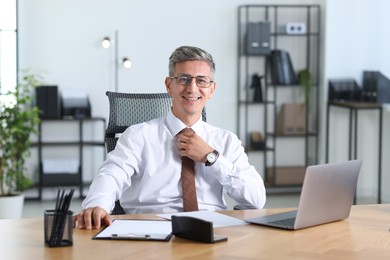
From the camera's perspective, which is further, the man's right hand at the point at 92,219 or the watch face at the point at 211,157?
the watch face at the point at 211,157

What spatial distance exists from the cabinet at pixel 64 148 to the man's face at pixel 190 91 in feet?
12.1

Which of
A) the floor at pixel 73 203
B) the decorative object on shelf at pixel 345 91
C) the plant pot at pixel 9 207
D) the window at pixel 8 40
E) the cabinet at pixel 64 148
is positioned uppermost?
the window at pixel 8 40

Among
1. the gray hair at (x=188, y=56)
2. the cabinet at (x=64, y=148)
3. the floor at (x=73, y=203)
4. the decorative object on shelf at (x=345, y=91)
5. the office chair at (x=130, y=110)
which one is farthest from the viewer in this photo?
the decorative object on shelf at (x=345, y=91)

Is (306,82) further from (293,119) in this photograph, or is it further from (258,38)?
(258,38)

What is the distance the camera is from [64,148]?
7070mm

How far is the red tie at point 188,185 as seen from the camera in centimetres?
302

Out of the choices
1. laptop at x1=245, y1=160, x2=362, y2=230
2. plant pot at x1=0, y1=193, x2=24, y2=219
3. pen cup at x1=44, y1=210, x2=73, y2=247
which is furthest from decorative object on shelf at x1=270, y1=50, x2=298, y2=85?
pen cup at x1=44, y1=210, x2=73, y2=247

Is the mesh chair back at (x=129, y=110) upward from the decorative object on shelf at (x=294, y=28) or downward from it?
downward

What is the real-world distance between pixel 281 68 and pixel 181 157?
432 cm

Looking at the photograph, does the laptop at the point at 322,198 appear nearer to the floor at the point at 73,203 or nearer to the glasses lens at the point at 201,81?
the glasses lens at the point at 201,81

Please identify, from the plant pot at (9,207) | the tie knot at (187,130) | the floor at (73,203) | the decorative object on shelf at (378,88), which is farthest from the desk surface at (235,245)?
the decorative object on shelf at (378,88)

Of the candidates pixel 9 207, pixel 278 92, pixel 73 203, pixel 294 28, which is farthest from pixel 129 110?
pixel 278 92

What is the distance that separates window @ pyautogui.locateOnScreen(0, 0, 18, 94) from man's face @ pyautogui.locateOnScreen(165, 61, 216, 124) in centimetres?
391

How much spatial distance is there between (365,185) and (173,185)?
183 inches
